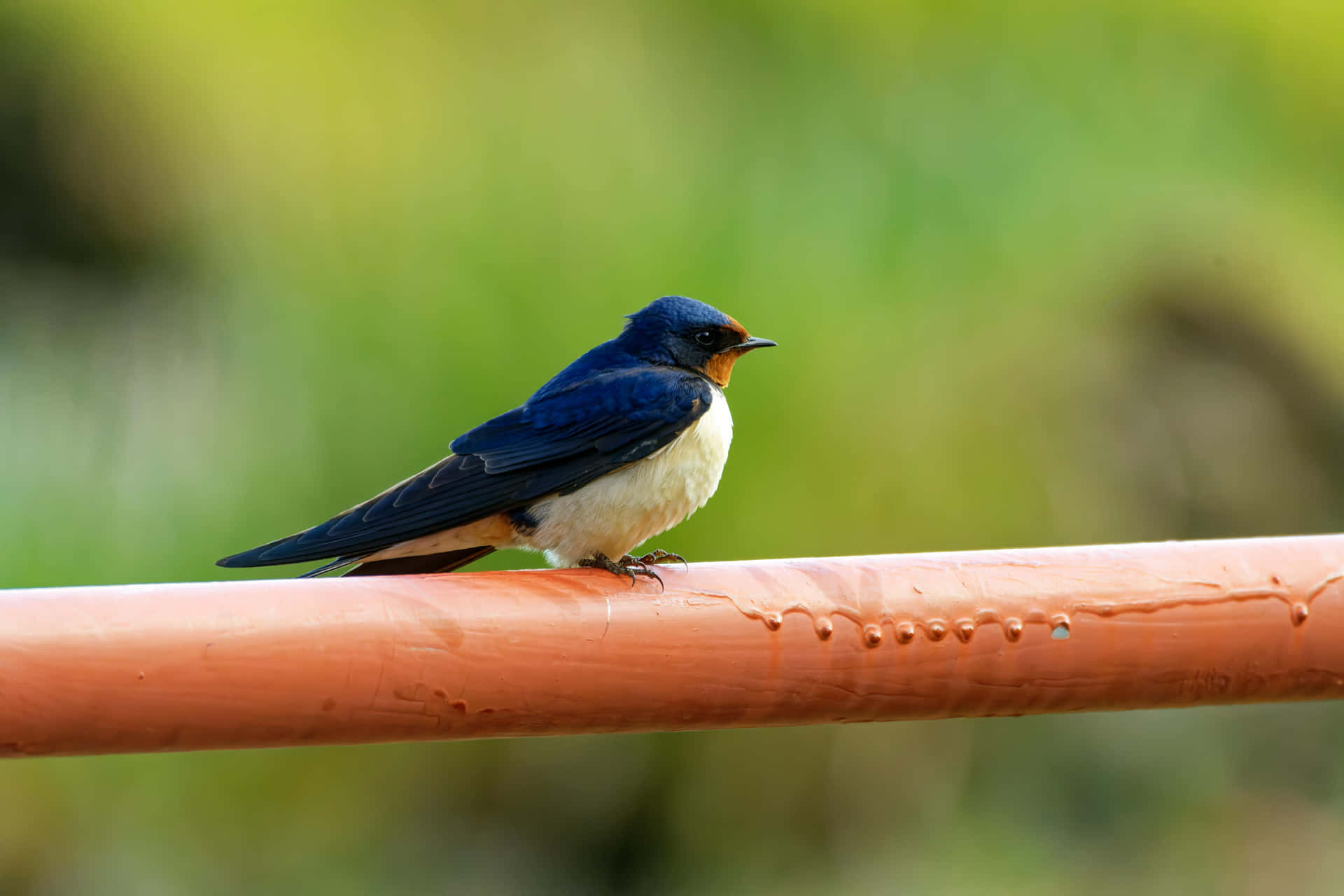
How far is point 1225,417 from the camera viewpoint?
10.3 feet

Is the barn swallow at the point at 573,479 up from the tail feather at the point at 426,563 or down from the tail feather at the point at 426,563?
up

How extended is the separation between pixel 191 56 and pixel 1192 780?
268 cm

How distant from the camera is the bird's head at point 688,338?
4.31 feet

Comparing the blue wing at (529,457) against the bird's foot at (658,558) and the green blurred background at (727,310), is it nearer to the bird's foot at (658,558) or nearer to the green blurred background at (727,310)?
the bird's foot at (658,558)

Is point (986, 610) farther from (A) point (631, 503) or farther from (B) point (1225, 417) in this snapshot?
(B) point (1225, 417)

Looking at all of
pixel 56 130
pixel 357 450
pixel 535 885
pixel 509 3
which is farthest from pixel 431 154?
pixel 535 885

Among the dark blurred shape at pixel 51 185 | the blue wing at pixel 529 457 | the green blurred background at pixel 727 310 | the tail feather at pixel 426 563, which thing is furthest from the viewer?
the dark blurred shape at pixel 51 185

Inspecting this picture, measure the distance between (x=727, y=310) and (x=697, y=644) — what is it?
6.23ft

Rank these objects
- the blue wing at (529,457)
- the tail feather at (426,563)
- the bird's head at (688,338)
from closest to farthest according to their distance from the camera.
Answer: the blue wing at (529,457) → the tail feather at (426,563) → the bird's head at (688,338)

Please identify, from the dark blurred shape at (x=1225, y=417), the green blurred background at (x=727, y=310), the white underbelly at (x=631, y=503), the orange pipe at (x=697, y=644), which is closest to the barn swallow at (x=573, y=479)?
the white underbelly at (x=631, y=503)

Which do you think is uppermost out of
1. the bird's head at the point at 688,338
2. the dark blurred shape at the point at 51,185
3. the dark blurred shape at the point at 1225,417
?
the dark blurred shape at the point at 51,185

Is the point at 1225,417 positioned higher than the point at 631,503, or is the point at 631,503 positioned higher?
the point at 631,503

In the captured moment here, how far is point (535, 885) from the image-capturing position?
256 cm

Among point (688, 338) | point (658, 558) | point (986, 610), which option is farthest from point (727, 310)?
point (986, 610)
